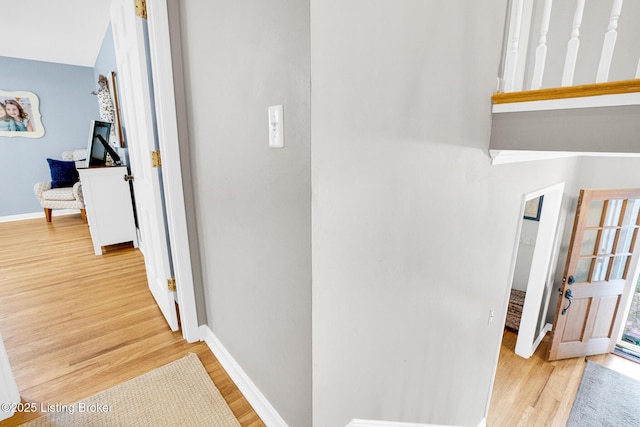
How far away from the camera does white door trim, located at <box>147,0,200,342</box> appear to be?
149cm

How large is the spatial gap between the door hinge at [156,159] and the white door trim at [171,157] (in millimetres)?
108

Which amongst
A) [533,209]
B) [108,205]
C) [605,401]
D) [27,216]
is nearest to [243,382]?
[108,205]

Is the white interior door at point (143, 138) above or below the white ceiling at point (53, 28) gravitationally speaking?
below

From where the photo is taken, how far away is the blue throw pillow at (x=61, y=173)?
15.0ft

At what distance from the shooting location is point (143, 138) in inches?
71.6

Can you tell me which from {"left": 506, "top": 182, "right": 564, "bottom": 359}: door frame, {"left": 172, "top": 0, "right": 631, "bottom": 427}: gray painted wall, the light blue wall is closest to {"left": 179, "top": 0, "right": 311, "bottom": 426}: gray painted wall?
{"left": 172, "top": 0, "right": 631, "bottom": 427}: gray painted wall

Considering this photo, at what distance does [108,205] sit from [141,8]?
251 centimetres

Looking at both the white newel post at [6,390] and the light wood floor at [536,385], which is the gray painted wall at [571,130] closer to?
the light wood floor at [536,385]

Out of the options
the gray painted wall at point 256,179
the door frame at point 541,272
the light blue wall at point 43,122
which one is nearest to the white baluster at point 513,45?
the gray painted wall at point 256,179

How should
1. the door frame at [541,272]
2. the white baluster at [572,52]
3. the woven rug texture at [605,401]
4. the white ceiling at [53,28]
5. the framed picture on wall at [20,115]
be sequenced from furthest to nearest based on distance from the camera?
the framed picture on wall at [20,115] → the white ceiling at [53,28] → the door frame at [541,272] → the woven rug texture at [605,401] → the white baluster at [572,52]

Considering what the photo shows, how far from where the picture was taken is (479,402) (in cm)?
209

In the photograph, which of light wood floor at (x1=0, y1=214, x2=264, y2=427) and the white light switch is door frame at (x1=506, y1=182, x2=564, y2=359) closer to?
the white light switch

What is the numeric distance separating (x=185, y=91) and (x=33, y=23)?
3283 millimetres

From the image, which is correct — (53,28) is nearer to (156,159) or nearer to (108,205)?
(108,205)
